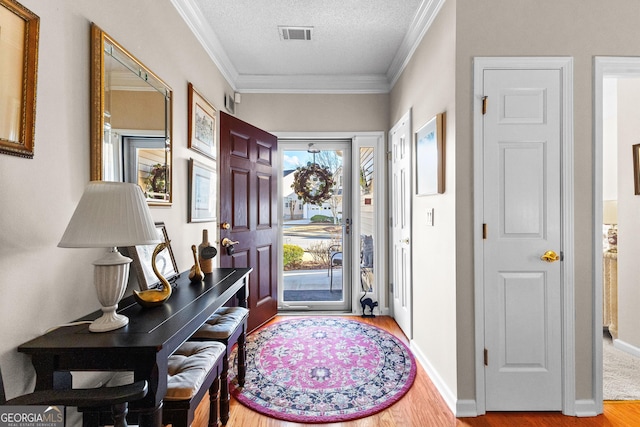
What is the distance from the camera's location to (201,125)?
2.60m

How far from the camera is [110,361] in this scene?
3.56ft

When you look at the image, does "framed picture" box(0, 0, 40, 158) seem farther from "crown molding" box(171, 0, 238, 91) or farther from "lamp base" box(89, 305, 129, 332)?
"crown molding" box(171, 0, 238, 91)

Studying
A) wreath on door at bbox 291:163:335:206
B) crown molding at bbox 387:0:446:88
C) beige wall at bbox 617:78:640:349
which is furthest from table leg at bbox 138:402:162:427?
beige wall at bbox 617:78:640:349

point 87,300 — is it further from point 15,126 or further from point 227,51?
point 227,51

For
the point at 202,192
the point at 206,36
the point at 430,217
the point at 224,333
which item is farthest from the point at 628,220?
the point at 206,36

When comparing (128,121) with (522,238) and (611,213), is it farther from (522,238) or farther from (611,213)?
(611,213)

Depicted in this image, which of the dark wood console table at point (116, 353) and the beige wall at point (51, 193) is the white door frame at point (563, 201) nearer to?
the dark wood console table at point (116, 353)

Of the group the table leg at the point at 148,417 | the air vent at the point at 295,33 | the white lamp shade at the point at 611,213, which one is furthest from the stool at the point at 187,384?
the white lamp shade at the point at 611,213

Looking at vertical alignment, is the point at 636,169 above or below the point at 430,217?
above

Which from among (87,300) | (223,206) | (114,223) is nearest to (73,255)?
(87,300)

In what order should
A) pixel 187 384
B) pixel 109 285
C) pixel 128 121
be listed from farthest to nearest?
pixel 128 121 < pixel 187 384 < pixel 109 285

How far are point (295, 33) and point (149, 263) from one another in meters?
2.17

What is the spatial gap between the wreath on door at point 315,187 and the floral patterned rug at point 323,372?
1399mm

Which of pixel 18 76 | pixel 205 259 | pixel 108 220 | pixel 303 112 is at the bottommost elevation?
pixel 205 259
